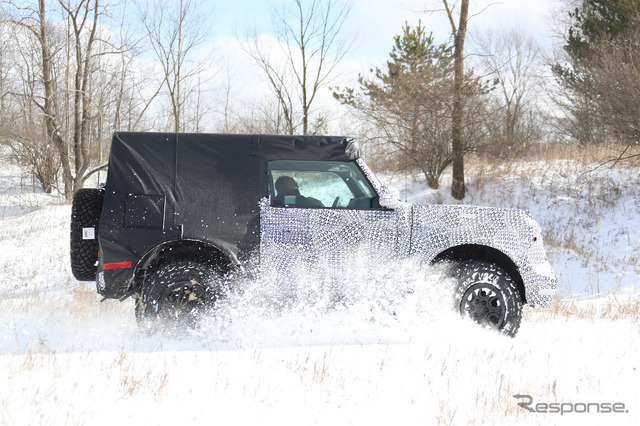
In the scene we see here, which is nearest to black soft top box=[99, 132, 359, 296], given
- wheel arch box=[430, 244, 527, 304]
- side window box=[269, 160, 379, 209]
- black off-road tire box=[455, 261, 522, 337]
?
side window box=[269, 160, 379, 209]

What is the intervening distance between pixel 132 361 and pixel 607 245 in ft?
42.9

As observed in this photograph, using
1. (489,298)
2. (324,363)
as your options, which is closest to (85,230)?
(324,363)

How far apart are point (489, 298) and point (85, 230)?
3775 mm

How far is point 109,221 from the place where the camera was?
14.5 ft

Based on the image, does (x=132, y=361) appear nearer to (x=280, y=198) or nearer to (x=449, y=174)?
(x=280, y=198)

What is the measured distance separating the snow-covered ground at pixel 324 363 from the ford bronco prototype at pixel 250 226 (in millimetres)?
272

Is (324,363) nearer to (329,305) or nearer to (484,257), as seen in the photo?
(329,305)

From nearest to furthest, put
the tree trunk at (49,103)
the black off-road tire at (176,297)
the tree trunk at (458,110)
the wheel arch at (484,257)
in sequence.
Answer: the black off-road tire at (176,297) < the wheel arch at (484,257) < the tree trunk at (458,110) < the tree trunk at (49,103)

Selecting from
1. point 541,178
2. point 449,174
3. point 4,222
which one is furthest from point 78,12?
point 541,178

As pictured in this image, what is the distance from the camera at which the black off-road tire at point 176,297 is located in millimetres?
4418

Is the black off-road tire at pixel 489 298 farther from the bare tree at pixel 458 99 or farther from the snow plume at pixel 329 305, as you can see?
the bare tree at pixel 458 99

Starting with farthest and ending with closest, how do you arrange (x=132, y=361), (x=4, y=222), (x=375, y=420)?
(x=4, y=222) < (x=132, y=361) < (x=375, y=420)

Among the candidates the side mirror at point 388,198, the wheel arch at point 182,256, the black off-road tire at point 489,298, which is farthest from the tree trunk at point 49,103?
the black off-road tire at point 489,298

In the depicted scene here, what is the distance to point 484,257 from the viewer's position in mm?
4949
